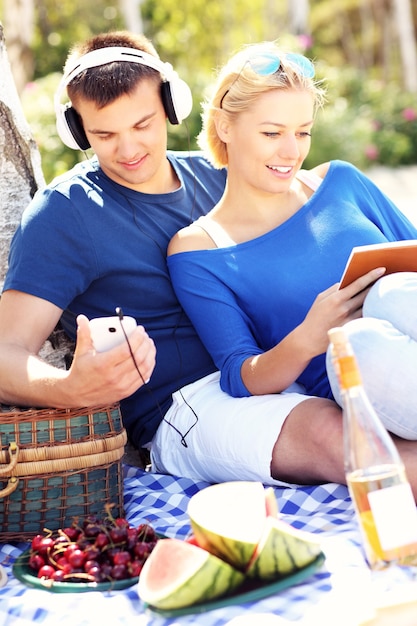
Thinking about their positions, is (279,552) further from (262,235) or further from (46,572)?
(262,235)

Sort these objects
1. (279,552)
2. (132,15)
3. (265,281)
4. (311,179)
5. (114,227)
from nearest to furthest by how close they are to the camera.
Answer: (279,552) → (265,281) → (114,227) → (311,179) → (132,15)

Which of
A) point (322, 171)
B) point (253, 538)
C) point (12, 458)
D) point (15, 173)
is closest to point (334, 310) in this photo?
point (253, 538)

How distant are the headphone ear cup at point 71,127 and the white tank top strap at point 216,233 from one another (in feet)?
1.75

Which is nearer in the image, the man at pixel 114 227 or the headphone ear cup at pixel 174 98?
the man at pixel 114 227

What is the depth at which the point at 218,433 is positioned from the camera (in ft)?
10.4

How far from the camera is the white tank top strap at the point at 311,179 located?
3580mm

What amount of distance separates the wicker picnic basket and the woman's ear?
1101mm

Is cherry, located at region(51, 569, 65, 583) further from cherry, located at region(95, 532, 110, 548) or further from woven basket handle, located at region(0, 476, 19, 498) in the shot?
woven basket handle, located at region(0, 476, 19, 498)

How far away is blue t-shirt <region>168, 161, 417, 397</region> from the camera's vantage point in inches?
128

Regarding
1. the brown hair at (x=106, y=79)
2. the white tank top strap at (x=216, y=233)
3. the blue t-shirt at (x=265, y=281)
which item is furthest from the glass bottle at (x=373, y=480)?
the brown hair at (x=106, y=79)

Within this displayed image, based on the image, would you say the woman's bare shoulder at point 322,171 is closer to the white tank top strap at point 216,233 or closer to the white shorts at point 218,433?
the white tank top strap at point 216,233

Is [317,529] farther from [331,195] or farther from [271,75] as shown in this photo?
[271,75]

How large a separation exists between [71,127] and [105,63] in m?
0.27

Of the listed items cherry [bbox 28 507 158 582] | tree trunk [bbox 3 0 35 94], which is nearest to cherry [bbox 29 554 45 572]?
cherry [bbox 28 507 158 582]
